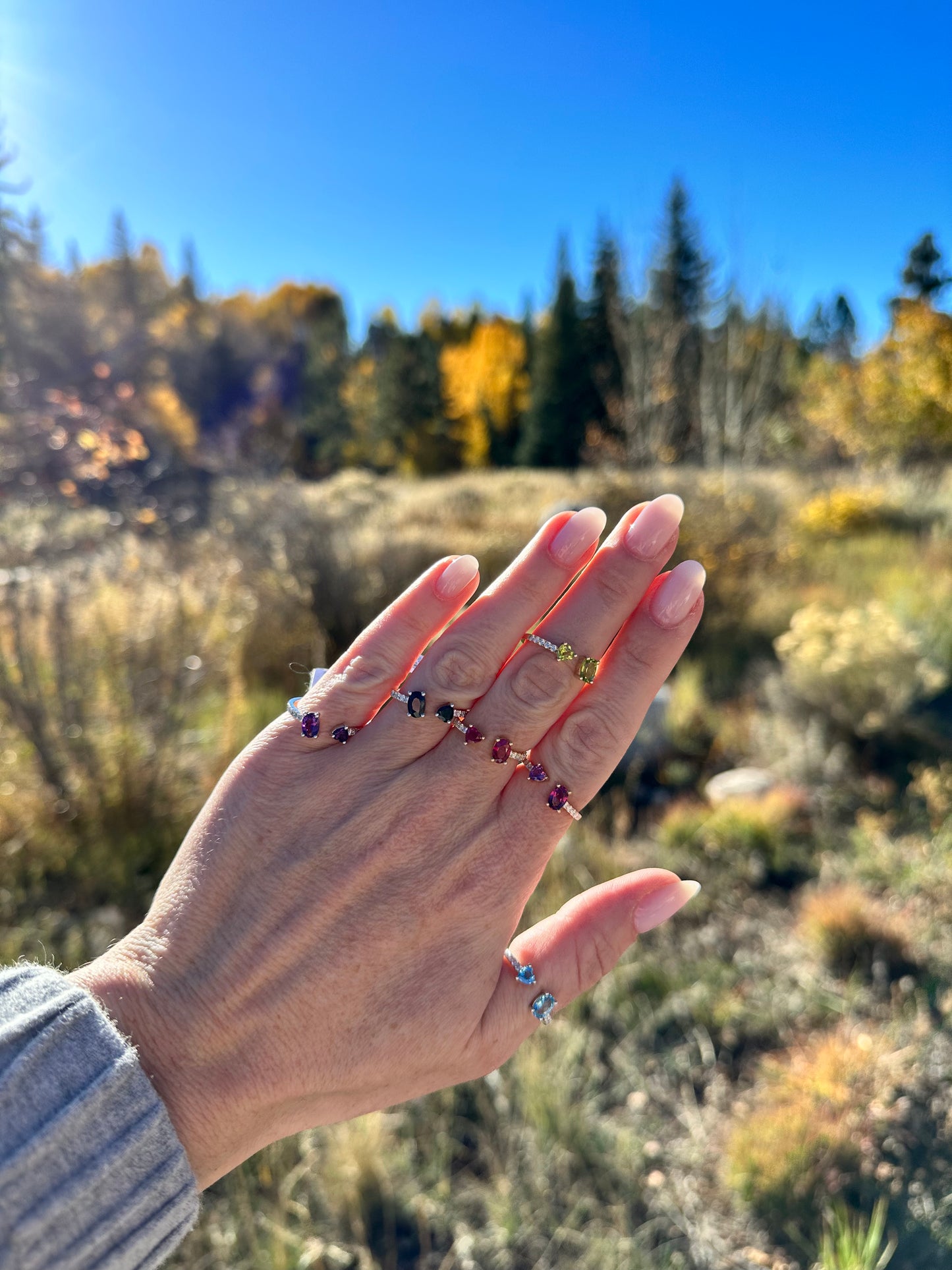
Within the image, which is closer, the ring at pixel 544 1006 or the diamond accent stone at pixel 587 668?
the ring at pixel 544 1006

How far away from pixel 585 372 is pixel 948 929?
26.5 m

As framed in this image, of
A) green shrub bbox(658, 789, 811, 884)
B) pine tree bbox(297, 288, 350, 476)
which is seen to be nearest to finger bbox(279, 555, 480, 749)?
green shrub bbox(658, 789, 811, 884)

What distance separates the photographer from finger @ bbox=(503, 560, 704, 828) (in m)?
1.24

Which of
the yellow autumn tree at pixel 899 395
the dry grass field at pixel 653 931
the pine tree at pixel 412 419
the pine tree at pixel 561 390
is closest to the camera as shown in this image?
the dry grass field at pixel 653 931

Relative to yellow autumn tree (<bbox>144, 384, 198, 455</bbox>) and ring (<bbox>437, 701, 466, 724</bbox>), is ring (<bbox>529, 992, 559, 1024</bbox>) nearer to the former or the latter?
ring (<bbox>437, 701, 466, 724</bbox>)

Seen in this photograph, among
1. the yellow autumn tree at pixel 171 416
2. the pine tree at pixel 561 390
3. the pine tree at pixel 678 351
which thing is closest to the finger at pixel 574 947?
the pine tree at pixel 678 351

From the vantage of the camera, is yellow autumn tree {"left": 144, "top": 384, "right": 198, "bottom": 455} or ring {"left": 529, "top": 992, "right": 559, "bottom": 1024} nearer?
ring {"left": 529, "top": 992, "right": 559, "bottom": 1024}

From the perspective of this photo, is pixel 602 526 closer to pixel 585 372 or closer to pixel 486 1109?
pixel 486 1109

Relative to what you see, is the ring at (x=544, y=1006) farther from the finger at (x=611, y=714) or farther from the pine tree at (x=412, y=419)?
the pine tree at (x=412, y=419)

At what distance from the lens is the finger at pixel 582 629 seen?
4.01 ft

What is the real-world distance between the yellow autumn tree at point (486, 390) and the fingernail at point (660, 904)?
31170 millimetres

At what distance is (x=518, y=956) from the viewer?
1.20m

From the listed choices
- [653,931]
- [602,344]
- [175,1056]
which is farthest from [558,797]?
[602,344]

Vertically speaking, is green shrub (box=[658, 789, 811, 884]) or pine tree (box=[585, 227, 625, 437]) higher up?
pine tree (box=[585, 227, 625, 437])
